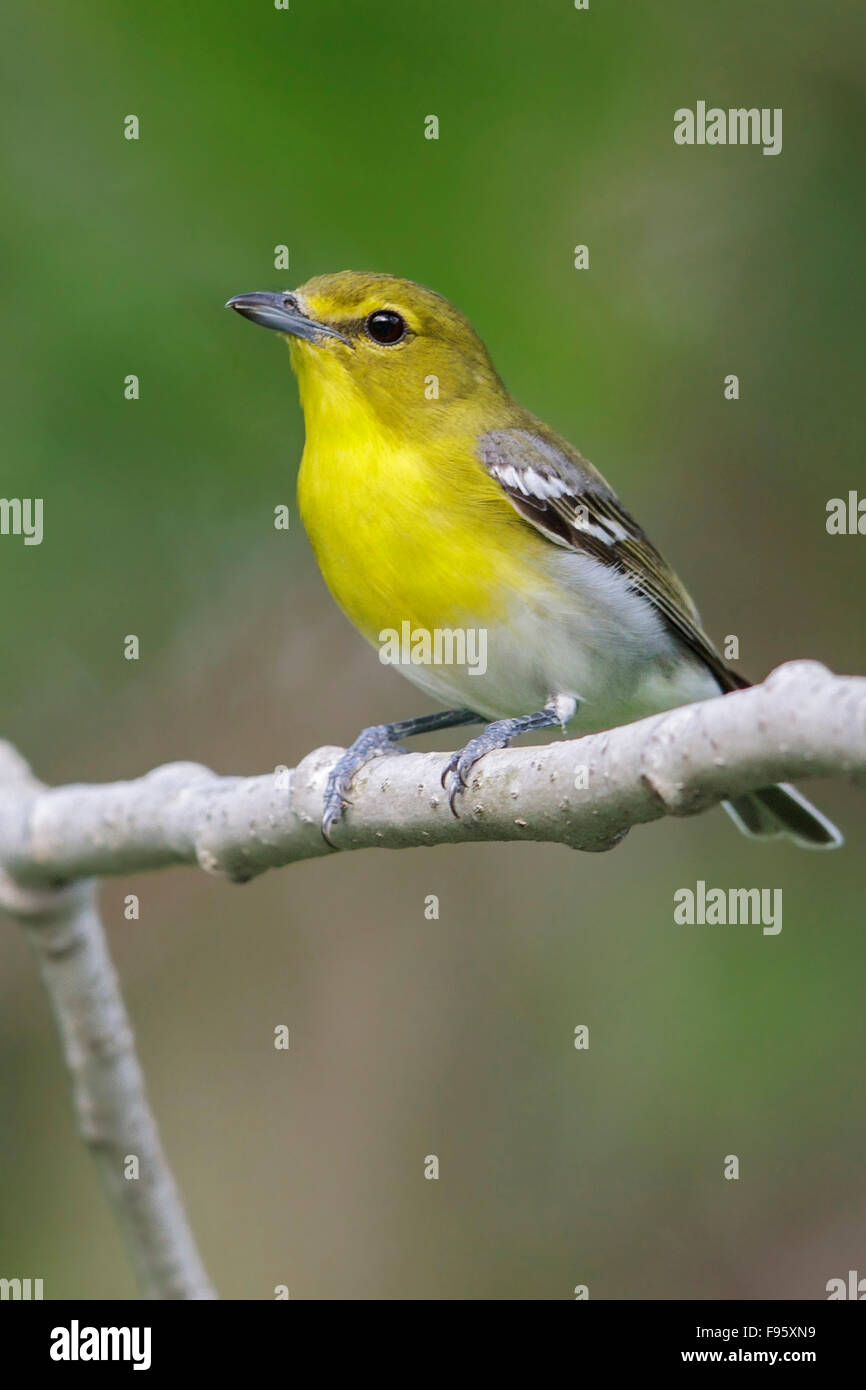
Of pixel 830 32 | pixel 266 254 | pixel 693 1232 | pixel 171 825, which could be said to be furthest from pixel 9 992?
pixel 830 32

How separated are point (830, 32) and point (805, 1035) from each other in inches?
144

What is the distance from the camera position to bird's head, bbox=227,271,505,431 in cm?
480

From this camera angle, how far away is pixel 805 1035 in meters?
5.68

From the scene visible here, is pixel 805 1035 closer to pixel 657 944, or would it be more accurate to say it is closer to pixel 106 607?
pixel 657 944

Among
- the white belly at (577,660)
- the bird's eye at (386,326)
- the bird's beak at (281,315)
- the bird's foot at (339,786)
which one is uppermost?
the bird's eye at (386,326)

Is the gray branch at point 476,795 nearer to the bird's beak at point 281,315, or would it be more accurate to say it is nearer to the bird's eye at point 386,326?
the bird's beak at point 281,315

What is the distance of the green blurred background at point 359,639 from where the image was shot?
4.34m

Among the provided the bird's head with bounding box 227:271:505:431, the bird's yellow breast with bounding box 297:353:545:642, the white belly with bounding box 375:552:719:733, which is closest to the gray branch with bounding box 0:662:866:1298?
the bird's yellow breast with bounding box 297:353:545:642

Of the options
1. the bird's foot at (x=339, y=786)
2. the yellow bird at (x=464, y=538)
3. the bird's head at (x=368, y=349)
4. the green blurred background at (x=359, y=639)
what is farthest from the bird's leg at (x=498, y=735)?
the bird's head at (x=368, y=349)

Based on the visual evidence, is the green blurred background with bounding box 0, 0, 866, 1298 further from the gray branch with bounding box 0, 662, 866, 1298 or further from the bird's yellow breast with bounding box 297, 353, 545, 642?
the gray branch with bounding box 0, 662, 866, 1298

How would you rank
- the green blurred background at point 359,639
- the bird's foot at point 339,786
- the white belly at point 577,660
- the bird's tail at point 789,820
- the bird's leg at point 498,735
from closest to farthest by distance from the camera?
the bird's leg at point 498,735 → the bird's foot at point 339,786 → the green blurred background at point 359,639 → the white belly at point 577,660 → the bird's tail at point 789,820

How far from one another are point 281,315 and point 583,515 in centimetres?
Answer: 121

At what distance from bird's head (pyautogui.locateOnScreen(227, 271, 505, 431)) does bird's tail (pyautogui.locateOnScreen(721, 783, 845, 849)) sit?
170cm

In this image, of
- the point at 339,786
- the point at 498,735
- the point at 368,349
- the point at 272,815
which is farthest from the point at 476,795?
the point at 368,349
